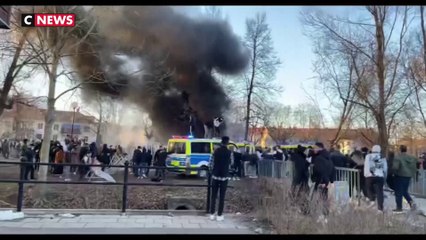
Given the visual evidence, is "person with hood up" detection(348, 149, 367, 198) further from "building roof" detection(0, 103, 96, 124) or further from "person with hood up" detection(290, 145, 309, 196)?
"building roof" detection(0, 103, 96, 124)

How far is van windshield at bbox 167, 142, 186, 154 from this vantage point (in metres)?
18.0

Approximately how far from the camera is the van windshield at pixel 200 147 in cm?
1791

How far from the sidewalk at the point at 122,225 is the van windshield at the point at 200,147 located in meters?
11.0

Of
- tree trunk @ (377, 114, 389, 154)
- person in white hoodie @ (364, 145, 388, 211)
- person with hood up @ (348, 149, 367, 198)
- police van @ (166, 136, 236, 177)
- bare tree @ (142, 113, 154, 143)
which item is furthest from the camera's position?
bare tree @ (142, 113, 154, 143)

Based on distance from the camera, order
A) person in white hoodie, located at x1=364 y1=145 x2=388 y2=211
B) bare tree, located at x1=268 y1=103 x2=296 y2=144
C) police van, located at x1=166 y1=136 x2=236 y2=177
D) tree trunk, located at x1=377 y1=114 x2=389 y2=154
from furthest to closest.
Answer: bare tree, located at x1=268 y1=103 x2=296 y2=144, police van, located at x1=166 y1=136 x2=236 y2=177, tree trunk, located at x1=377 y1=114 x2=389 y2=154, person in white hoodie, located at x1=364 y1=145 x2=388 y2=211

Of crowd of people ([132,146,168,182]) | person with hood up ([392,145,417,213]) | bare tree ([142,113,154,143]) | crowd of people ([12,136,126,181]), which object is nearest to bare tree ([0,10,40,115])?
crowd of people ([12,136,126,181])

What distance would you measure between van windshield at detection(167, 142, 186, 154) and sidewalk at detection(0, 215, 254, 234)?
36.2 feet

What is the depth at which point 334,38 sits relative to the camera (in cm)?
1703

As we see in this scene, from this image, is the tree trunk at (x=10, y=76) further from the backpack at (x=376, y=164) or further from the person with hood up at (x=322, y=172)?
the backpack at (x=376, y=164)

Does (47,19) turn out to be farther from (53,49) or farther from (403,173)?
(403,173)

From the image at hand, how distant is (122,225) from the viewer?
19.8 ft

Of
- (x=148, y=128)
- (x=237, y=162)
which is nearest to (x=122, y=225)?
(x=237, y=162)

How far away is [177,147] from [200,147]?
975 mm
